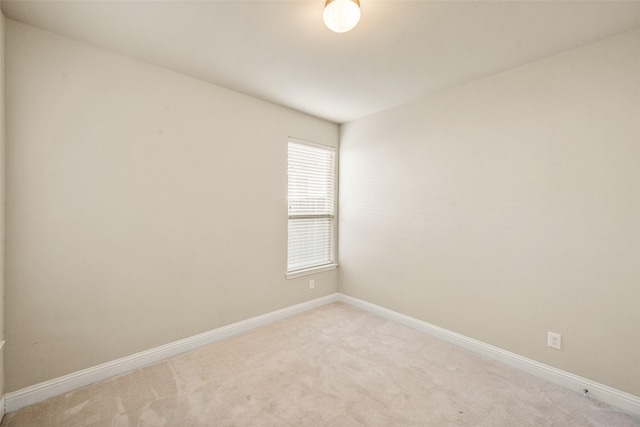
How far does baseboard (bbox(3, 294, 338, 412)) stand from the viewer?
1850 millimetres

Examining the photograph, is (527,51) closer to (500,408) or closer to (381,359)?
(500,408)

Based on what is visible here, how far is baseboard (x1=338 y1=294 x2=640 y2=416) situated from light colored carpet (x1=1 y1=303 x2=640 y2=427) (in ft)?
0.22

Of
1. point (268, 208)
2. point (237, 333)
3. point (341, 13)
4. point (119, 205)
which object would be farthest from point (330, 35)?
point (237, 333)

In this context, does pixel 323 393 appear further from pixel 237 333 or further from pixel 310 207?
pixel 310 207

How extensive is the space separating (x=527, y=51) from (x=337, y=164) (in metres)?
2.29

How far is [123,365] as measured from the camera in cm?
220

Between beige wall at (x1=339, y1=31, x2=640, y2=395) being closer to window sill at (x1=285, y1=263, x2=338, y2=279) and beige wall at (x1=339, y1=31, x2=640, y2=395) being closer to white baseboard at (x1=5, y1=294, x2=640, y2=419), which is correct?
white baseboard at (x1=5, y1=294, x2=640, y2=419)

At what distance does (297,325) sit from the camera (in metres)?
3.11

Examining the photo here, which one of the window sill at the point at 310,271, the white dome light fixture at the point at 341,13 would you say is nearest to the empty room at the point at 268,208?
the white dome light fixture at the point at 341,13

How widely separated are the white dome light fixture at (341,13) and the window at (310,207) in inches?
72.2

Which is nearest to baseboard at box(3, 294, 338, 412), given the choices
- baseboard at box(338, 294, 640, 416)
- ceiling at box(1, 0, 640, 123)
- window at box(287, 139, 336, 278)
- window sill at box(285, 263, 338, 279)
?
window sill at box(285, 263, 338, 279)

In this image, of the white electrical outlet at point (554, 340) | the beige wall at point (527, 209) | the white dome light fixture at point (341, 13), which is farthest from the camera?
the white electrical outlet at point (554, 340)

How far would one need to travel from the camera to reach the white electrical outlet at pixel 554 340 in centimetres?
214

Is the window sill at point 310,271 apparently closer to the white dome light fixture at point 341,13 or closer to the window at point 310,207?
the window at point 310,207
